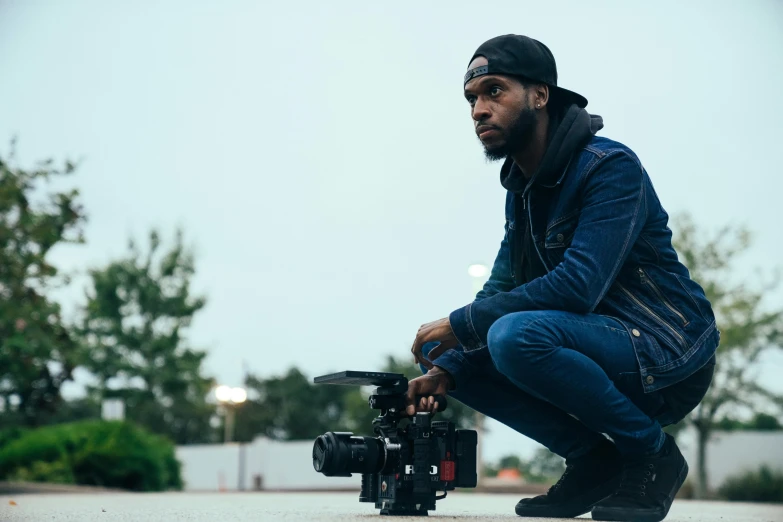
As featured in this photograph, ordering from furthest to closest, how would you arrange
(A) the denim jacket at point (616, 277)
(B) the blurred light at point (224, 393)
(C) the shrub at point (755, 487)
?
(B) the blurred light at point (224, 393), (C) the shrub at point (755, 487), (A) the denim jacket at point (616, 277)

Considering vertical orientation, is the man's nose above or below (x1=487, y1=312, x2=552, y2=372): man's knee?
above

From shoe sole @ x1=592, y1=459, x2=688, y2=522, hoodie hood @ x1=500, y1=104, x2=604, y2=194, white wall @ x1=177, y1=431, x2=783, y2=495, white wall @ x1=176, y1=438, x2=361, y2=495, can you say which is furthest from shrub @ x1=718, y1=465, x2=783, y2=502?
hoodie hood @ x1=500, y1=104, x2=604, y2=194

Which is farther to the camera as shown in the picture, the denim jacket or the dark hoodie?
the dark hoodie

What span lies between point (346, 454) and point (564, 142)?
1135 mm

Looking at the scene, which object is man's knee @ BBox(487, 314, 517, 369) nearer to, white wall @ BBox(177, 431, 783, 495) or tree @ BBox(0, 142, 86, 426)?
tree @ BBox(0, 142, 86, 426)

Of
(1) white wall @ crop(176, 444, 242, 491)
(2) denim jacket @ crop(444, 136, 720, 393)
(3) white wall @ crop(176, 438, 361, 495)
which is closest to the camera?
(2) denim jacket @ crop(444, 136, 720, 393)

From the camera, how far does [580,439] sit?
3.01 metres

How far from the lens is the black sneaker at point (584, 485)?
2.90 meters

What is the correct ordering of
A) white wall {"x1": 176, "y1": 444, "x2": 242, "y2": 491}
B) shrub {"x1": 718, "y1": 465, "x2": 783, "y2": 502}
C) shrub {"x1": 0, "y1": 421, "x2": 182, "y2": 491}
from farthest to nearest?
1. white wall {"x1": 176, "y1": 444, "x2": 242, "y2": 491}
2. shrub {"x1": 718, "y1": 465, "x2": 783, "y2": 502}
3. shrub {"x1": 0, "y1": 421, "x2": 182, "y2": 491}

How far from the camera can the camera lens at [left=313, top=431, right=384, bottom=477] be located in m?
2.70

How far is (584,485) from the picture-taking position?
293cm

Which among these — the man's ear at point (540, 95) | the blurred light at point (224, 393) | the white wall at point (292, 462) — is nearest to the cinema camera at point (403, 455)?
the man's ear at point (540, 95)

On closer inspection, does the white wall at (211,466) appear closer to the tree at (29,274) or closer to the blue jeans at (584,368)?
the tree at (29,274)

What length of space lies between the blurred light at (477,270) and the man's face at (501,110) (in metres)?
10.8
